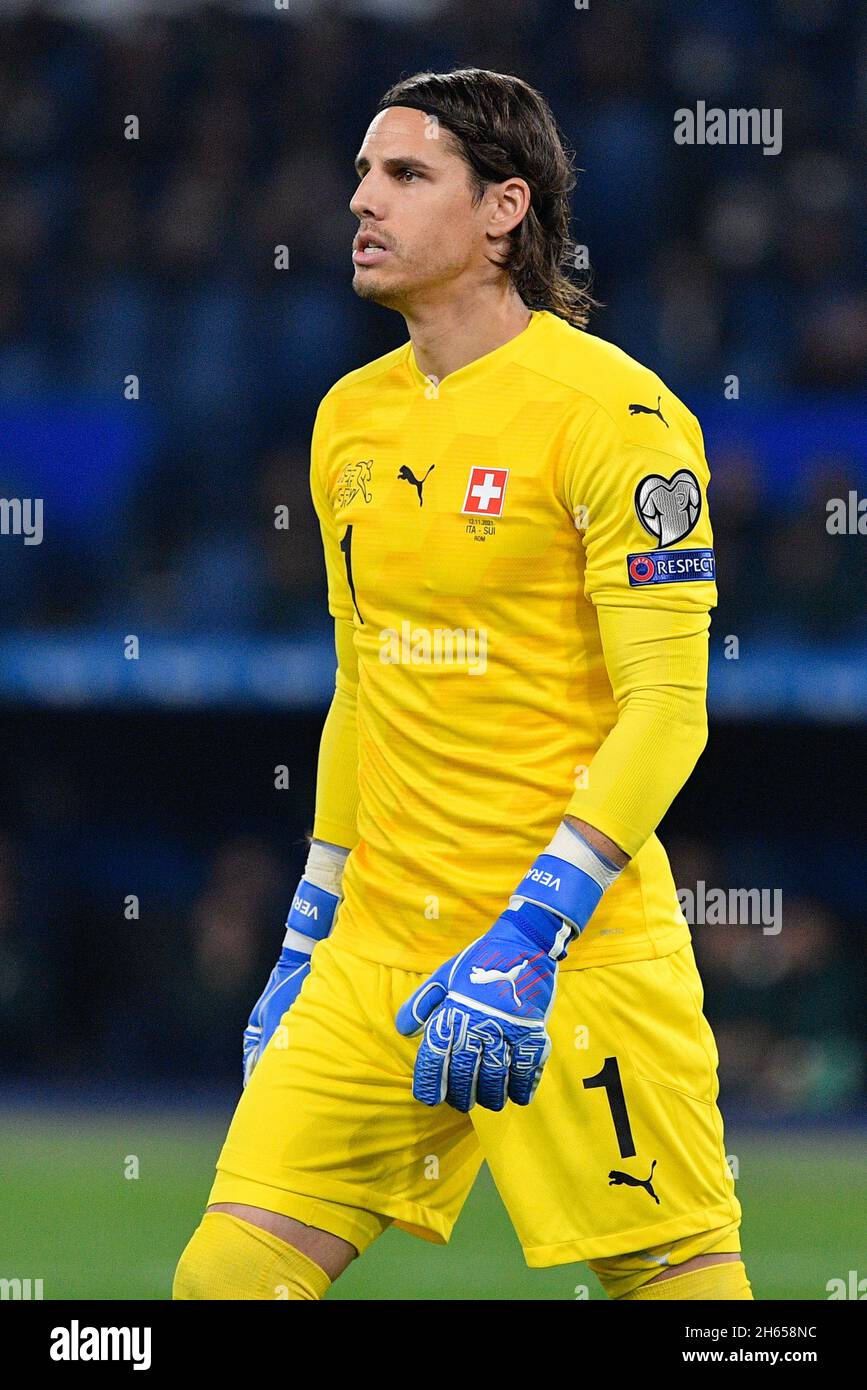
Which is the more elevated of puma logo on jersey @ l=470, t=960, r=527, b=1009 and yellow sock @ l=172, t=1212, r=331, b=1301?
puma logo on jersey @ l=470, t=960, r=527, b=1009

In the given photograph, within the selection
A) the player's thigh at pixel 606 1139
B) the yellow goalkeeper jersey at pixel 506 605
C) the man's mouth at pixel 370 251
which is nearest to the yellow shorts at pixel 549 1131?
the player's thigh at pixel 606 1139

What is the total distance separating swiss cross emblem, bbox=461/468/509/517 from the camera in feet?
10.4

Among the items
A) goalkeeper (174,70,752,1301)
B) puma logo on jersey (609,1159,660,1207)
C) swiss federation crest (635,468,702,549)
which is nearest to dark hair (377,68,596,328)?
goalkeeper (174,70,752,1301)

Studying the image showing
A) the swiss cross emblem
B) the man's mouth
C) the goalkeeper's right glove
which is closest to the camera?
the swiss cross emblem

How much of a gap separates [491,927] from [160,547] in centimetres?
552

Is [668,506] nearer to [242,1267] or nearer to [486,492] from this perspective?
[486,492]

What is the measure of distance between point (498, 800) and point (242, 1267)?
789mm

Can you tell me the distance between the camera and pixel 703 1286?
3131 mm

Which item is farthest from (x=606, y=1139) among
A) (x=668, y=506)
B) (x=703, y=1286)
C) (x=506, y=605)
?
(x=668, y=506)

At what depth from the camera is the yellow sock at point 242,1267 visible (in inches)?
120

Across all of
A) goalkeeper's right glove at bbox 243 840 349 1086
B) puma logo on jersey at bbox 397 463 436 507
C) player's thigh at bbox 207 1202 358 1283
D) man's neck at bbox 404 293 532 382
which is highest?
man's neck at bbox 404 293 532 382

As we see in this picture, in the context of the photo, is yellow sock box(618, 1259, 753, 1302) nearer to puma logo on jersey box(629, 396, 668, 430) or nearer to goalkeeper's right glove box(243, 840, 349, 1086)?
goalkeeper's right glove box(243, 840, 349, 1086)

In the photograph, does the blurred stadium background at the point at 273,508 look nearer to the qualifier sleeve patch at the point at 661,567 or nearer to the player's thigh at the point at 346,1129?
the player's thigh at the point at 346,1129
